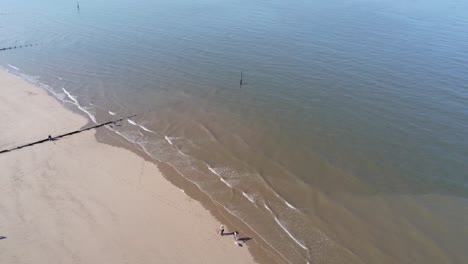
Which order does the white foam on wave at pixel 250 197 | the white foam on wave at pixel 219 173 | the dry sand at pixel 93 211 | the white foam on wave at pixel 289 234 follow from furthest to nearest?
the white foam on wave at pixel 219 173
the white foam on wave at pixel 250 197
the white foam on wave at pixel 289 234
the dry sand at pixel 93 211

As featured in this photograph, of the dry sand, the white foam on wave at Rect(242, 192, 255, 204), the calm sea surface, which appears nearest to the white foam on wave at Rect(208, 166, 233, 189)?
the calm sea surface

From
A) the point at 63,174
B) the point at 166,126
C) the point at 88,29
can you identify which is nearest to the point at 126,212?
the point at 63,174

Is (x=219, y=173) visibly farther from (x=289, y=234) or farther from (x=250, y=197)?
(x=289, y=234)

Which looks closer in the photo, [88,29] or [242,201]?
[242,201]

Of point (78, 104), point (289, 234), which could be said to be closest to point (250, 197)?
point (289, 234)

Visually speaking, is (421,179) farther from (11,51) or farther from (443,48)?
(11,51)

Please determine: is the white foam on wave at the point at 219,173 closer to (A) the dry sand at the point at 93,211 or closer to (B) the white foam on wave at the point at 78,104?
(A) the dry sand at the point at 93,211

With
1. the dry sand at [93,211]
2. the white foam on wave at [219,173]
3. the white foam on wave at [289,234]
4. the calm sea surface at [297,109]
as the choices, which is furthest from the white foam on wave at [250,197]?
the dry sand at [93,211]
